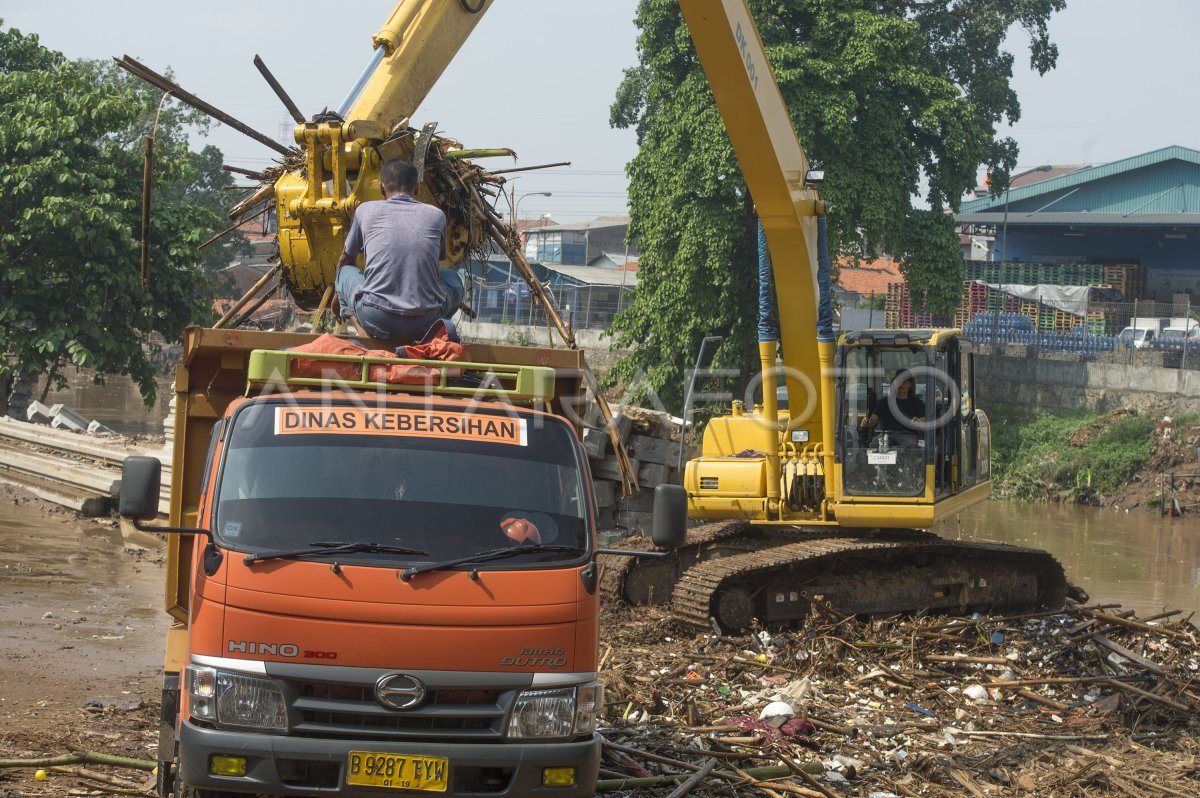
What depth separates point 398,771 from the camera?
5070 millimetres

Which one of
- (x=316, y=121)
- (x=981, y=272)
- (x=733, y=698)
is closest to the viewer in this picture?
(x=316, y=121)

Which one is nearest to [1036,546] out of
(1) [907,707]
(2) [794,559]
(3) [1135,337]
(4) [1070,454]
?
(4) [1070,454]

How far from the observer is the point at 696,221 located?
25.7 meters

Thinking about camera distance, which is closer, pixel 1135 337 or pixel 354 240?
pixel 354 240

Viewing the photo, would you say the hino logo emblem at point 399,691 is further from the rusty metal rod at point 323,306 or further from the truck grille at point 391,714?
the rusty metal rod at point 323,306

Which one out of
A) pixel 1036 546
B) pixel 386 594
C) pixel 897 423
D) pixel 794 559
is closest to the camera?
pixel 386 594

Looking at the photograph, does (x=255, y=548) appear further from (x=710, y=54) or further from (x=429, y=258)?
(x=710, y=54)

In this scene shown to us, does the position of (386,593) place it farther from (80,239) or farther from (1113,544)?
(1113,544)

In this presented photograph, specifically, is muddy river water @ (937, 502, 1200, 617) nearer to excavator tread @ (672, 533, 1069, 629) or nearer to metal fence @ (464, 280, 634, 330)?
excavator tread @ (672, 533, 1069, 629)

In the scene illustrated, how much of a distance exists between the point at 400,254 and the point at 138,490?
1.80m

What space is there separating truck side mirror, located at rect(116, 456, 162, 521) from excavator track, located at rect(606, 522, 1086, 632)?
20.5 feet

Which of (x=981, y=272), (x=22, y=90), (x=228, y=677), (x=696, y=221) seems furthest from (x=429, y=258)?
(x=981, y=272)

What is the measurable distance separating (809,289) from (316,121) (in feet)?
17.3

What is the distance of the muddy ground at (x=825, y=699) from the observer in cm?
759
